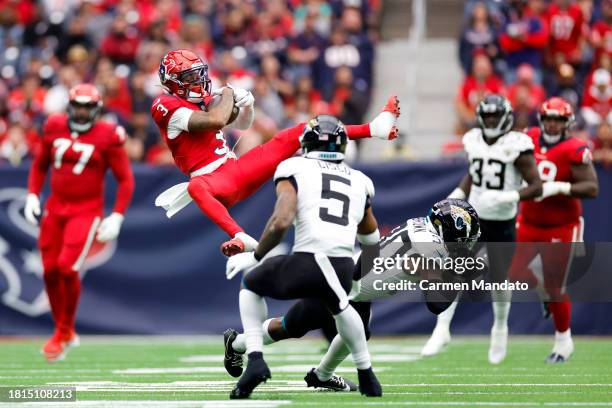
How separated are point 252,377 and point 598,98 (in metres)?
8.30

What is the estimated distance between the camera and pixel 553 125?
948 cm

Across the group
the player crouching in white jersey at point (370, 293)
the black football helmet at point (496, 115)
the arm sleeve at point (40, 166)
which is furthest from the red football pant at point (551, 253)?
the arm sleeve at point (40, 166)

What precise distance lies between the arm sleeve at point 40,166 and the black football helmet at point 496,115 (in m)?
A: 3.51

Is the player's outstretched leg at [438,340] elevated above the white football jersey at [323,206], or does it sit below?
below

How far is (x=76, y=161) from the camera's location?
9805 mm

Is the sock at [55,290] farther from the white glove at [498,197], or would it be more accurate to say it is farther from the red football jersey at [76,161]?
the white glove at [498,197]

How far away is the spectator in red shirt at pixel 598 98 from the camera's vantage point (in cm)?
1313

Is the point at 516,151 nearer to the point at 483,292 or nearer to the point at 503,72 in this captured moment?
the point at 483,292

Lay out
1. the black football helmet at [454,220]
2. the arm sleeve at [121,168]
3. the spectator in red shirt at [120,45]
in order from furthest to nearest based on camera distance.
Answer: the spectator in red shirt at [120,45], the arm sleeve at [121,168], the black football helmet at [454,220]

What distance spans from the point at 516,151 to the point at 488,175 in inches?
12.0

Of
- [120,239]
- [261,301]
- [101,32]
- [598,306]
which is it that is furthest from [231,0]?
[261,301]

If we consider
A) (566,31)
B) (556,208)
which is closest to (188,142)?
(556,208)

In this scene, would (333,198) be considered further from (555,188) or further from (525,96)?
(525,96)

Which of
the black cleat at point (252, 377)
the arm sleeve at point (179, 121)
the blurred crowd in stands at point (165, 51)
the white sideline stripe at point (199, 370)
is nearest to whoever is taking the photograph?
the black cleat at point (252, 377)
